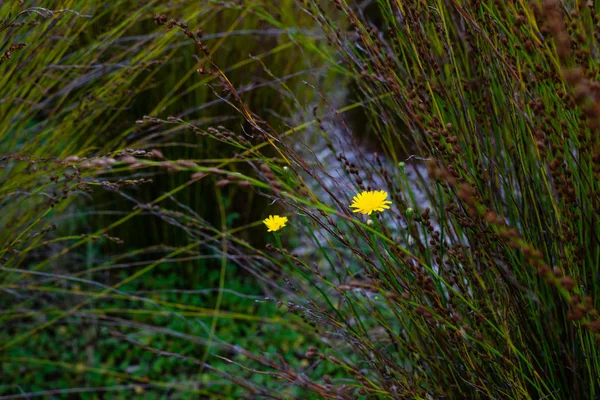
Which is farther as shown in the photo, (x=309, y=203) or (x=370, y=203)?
(x=370, y=203)

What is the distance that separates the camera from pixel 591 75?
1151 mm

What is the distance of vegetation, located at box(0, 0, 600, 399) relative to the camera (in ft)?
4.05

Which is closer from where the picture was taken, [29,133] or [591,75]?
[591,75]

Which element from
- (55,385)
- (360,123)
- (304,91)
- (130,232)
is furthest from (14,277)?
(360,123)

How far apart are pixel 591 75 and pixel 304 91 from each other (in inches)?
101

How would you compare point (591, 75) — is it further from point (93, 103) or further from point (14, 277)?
point (14, 277)

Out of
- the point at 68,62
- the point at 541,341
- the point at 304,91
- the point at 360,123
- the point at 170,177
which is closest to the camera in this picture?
the point at 541,341

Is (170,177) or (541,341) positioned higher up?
(170,177)

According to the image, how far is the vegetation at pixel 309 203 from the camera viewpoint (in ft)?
4.05

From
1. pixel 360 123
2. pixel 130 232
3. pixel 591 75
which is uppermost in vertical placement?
pixel 360 123

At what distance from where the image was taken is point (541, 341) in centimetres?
145

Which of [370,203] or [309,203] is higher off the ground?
[370,203]

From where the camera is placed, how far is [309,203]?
0.90 meters

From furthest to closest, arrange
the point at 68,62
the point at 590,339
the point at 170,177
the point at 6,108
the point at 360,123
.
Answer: the point at 360,123
the point at 170,177
the point at 68,62
the point at 6,108
the point at 590,339
